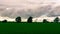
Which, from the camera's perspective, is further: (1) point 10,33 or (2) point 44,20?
(2) point 44,20

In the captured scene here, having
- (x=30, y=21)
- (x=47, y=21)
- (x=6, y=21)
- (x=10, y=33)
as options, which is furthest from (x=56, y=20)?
(x=10, y=33)

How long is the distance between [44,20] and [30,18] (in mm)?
5645

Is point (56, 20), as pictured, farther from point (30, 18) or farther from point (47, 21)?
point (30, 18)

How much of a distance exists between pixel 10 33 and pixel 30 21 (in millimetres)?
45868

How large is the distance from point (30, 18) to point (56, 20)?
1058 cm

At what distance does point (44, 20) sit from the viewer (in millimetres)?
85188

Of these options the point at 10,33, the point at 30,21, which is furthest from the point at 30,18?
the point at 10,33

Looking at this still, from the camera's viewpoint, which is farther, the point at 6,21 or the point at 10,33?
the point at 6,21

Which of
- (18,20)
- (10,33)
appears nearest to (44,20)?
(18,20)

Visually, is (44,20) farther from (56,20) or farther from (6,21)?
(6,21)

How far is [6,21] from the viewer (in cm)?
8344

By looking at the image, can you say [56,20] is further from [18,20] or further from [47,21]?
[18,20]

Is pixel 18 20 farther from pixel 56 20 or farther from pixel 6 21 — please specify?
pixel 56 20

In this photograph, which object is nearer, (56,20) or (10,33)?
(10,33)
